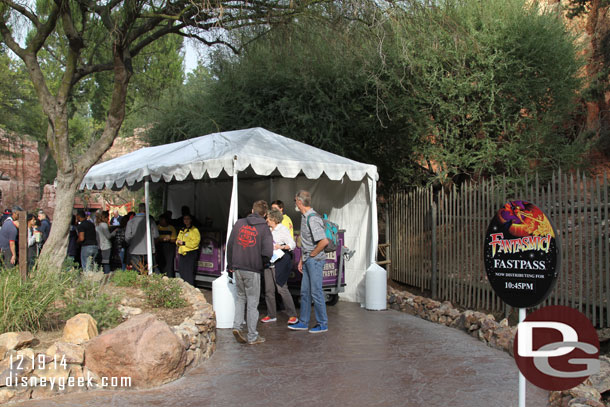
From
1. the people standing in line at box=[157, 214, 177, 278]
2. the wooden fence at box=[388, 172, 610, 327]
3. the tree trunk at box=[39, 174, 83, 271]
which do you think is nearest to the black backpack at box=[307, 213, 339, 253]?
the wooden fence at box=[388, 172, 610, 327]

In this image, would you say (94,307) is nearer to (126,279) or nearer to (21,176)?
(126,279)

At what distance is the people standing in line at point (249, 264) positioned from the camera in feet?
24.5

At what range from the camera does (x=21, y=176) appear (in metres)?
40.7

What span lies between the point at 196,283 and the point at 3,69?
68.6ft

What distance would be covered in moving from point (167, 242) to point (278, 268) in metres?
4.19

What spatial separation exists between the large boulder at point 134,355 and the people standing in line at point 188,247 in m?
5.33

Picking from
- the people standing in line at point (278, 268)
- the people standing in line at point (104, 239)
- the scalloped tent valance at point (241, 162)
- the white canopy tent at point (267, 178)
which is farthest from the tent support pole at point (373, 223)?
the people standing in line at point (104, 239)

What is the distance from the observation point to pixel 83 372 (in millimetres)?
5617

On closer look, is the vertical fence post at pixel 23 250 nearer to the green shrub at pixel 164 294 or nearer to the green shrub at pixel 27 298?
the green shrub at pixel 27 298

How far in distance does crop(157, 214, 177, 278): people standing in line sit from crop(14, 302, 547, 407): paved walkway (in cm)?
461

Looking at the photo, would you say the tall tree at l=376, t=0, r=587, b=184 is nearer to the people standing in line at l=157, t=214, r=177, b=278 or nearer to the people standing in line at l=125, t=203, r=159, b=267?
the people standing in line at l=157, t=214, r=177, b=278

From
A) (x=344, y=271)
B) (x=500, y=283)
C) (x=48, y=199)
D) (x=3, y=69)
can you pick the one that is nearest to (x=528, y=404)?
(x=500, y=283)

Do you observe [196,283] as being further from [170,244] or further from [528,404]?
[528,404]

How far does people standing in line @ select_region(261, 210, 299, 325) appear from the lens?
28.9 feet
